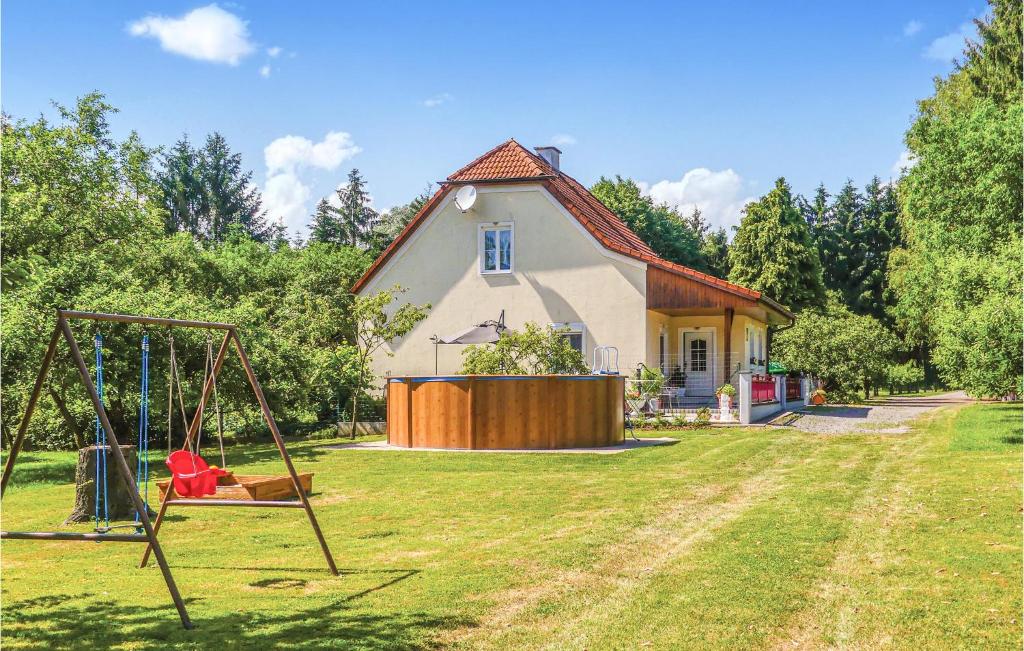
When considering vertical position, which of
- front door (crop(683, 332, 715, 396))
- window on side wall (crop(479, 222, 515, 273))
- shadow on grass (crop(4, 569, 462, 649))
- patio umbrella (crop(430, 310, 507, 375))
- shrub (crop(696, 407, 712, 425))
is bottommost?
shadow on grass (crop(4, 569, 462, 649))

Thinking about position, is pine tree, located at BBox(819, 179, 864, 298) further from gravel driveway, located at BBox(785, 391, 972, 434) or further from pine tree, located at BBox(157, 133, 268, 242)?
pine tree, located at BBox(157, 133, 268, 242)

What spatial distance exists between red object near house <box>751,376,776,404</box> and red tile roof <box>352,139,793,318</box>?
2.50 metres

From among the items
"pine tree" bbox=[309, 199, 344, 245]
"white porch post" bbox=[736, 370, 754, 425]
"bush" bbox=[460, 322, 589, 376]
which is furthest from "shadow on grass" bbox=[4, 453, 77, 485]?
"pine tree" bbox=[309, 199, 344, 245]

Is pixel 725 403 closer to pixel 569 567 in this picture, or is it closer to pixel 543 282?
pixel 543 282

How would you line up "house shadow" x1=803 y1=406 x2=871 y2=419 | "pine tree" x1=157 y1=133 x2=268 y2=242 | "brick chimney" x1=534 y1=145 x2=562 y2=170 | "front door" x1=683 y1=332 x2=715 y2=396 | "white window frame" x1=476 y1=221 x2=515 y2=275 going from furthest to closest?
"pine tree" x1=157 y1=133 x2=268 y2=242 → "brick chimney" x1=534 y1=145 x2=562 y2=170 → "front door" x1=683 y1=332 x2=715 y2=396 → "white window frame" x1=476 y1=221 x2=515 y2=275 → "house shadow" x1=803 y1=406 x2=871 y2=419

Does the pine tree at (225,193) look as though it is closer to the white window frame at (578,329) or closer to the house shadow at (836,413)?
the white window frame at (578,329)

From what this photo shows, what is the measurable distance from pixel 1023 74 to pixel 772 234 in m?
26.5

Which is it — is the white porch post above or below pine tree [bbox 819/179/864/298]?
below

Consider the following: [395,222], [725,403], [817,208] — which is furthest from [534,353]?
[817,208]

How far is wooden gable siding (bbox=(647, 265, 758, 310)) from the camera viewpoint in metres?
27.9

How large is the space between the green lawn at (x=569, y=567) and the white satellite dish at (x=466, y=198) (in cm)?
1650

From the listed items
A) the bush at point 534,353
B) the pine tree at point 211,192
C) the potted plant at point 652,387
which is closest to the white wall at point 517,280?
the potted plant at point 652,387

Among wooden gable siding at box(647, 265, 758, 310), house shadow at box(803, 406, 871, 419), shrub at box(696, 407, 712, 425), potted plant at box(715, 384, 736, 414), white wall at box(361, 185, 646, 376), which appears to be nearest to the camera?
shrub at box(696, 407, 712, 425)

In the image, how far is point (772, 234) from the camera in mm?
57438
